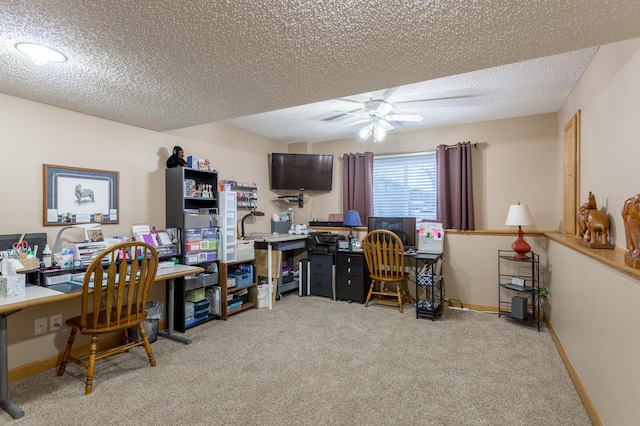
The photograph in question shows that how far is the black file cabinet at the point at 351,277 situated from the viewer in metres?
4.28

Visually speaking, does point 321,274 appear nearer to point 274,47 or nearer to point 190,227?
point 190,227

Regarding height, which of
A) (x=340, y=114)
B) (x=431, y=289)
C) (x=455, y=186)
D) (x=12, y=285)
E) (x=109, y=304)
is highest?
(x=340, y=114)

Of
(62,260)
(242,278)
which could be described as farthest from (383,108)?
(62,260)

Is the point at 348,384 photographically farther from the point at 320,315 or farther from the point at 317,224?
A: the point at 317,224

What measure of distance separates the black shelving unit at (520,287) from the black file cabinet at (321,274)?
2.07 m

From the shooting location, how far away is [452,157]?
13.9ft

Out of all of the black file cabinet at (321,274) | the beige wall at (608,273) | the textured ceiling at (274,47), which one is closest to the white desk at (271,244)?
the black file cabinet at (321,274)

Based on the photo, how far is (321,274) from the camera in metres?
4.57

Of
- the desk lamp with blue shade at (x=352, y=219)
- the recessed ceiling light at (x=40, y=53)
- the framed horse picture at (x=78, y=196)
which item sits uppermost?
the recessed ceiling light at (x=40, y=53)

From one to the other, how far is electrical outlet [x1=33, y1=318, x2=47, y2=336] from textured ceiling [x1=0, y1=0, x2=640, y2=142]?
1.72m

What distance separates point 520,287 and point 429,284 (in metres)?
0.92

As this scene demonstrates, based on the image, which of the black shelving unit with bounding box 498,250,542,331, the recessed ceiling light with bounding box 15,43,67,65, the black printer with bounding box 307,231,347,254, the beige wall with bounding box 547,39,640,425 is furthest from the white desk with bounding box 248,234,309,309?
the beige wall with bounding box 547,39,640,425

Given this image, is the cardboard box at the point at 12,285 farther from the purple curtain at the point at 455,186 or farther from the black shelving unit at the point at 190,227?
the purple curtain at the point at 455,186

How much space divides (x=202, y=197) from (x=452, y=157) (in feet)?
10.2
